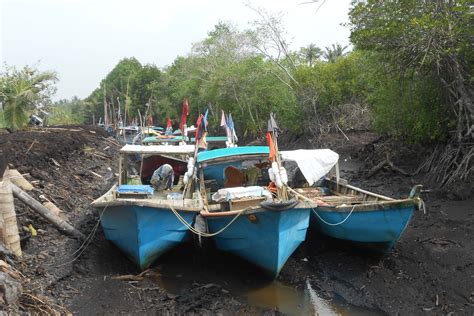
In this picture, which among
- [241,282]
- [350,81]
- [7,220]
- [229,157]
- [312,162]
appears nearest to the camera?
[7,220]

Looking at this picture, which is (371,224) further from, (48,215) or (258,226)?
(48,215)

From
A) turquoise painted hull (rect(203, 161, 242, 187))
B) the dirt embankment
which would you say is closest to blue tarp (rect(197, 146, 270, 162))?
turquoise painted hull (rect(203, 161, 242, 187))

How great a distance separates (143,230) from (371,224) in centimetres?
455

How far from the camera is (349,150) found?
22609mm

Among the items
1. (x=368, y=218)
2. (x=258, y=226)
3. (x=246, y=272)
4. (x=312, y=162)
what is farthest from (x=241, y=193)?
(x=312, y=162)

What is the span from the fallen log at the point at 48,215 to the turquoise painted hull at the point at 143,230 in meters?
0.70

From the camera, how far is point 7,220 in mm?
7277

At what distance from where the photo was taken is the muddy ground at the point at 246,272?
730 cm

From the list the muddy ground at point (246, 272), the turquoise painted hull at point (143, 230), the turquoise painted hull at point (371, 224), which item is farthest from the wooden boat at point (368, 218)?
the turquoise painted hull at point (143, 230)

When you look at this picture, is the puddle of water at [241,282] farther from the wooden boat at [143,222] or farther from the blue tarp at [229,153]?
the blue tarp at [229,153]

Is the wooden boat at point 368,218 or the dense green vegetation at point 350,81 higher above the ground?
the dense green vegetation at point 350,81

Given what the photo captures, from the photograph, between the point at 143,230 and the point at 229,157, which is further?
the point at 229,157

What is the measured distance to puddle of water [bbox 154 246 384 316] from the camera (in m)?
7.75

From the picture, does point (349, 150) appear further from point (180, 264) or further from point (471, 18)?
point (180, 264)
